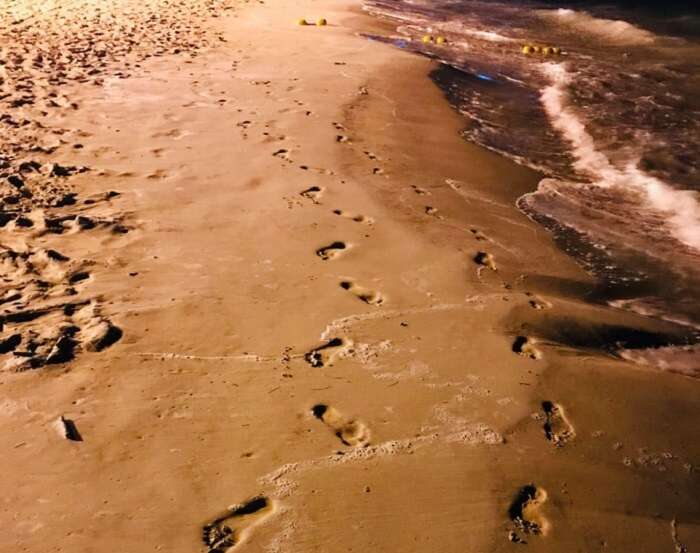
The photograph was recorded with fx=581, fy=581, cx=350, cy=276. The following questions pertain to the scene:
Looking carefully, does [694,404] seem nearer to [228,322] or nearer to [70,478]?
[228,322]

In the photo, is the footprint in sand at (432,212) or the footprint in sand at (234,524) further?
the footprint in sand at (432,212)

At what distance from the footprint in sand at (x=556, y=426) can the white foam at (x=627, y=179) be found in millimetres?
3490

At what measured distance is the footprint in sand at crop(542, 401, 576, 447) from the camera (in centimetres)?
294

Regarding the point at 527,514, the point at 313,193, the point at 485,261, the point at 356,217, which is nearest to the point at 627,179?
the point at 485,261

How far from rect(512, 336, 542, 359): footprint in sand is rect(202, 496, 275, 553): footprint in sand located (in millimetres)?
1853

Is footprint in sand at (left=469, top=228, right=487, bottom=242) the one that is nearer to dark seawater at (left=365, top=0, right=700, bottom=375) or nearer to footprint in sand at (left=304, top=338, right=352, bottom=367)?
dark seawater at (left=365, top=0, right=700, bottom=375)

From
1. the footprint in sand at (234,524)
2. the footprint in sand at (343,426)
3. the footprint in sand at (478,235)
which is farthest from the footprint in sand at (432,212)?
the footprint in sand at (234,524)

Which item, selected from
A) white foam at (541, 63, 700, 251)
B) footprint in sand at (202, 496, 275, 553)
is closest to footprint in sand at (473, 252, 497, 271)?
white foam at (541, 63, 700, 251)

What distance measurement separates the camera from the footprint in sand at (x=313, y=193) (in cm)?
520

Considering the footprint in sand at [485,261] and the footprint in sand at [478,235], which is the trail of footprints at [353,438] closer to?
the footprint in sand at [485,261]

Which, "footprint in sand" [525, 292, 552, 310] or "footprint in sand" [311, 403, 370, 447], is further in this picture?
"footprint in sand" [525, 292, 552, 310]

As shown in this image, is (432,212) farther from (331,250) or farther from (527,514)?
(527,514)

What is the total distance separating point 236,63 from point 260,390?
25.6 ft

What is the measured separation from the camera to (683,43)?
15.5 m
